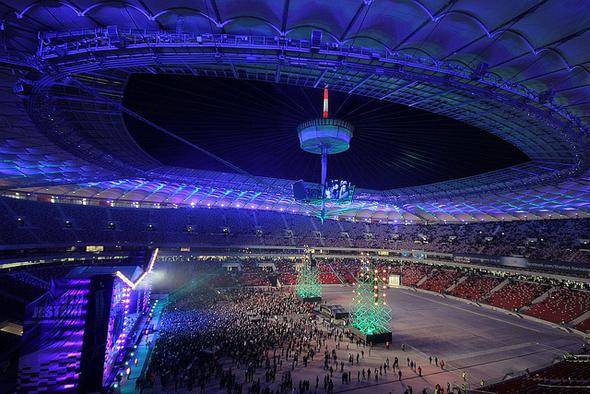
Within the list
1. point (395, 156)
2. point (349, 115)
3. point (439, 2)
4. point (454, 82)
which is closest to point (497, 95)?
point (454, 82)

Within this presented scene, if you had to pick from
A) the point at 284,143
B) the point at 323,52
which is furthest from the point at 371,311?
the point at 323,52

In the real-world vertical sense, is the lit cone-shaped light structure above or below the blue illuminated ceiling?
below

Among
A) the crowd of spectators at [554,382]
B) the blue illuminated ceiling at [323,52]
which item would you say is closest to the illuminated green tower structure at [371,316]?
the crowd of spectators at [554,382]

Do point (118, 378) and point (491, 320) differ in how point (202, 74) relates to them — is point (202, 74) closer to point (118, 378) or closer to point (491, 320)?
point (118, 378)

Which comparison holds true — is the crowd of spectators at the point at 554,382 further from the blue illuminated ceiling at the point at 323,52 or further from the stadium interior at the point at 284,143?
the blue illuminated ceiling at the point at 323,52

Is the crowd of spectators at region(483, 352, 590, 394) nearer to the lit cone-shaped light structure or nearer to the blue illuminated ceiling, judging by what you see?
the lit cone-shaped light structure

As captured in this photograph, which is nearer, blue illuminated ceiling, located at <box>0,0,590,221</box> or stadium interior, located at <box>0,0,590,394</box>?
blue illuminated ceiling, located at <box>0,0,590,221</box>

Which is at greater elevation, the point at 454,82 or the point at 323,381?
the point at 454,82

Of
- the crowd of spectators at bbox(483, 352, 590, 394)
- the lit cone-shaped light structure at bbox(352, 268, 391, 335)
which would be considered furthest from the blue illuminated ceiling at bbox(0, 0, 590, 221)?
the lit cone-shaped light structure at bbox(352, 268, 391, 335)

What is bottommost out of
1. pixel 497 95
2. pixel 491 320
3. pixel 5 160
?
pixel 491 320
